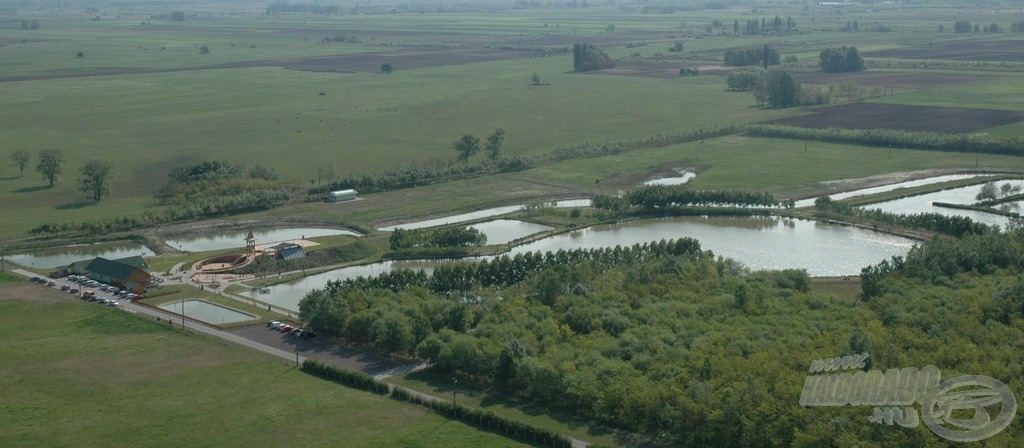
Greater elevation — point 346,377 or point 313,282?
point 313,282

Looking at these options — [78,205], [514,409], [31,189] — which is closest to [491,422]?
[514,409]

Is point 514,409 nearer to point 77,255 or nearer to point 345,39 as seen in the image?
point 77,255

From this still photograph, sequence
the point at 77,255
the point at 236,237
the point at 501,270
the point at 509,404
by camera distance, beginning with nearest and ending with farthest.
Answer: the point at 509,404
the point at 501,270
the point at 77,255
the point at 236,237

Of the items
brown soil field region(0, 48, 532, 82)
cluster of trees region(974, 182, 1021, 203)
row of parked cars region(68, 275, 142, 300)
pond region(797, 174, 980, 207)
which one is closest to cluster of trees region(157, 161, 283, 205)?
row of parked cars region(68, 275, 142, 300)

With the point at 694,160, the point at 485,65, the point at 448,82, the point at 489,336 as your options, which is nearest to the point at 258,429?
the point at 489,336

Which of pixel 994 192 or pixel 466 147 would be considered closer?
pixel 994 192

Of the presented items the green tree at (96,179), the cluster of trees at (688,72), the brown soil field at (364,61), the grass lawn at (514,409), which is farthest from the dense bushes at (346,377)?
the brown soil field at (364,61)
